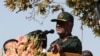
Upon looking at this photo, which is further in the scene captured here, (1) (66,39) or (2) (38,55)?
(1) (66,39)

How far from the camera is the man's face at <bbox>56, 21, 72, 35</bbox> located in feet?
17.9

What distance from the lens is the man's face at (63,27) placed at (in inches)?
215

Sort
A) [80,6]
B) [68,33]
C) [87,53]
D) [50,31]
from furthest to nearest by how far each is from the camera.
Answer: [80,6]
[87,53]
[68,33]
[50,31]

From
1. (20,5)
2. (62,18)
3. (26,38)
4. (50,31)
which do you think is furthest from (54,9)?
(26,38)

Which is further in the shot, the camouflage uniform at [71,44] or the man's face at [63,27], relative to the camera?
the man's face at [63,27]

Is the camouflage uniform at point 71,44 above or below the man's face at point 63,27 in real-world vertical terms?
below

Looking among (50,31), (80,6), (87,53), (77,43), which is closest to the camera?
(50,31)

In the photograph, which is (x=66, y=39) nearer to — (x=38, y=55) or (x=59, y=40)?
(x=59, y=40)

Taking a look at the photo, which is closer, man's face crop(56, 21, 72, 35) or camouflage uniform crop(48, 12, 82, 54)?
camouflage uniform crop(48, 12, 82, 54)

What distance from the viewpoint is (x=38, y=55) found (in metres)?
3.77

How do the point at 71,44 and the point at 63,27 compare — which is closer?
the point at 71,44

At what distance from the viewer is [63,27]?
553 cm

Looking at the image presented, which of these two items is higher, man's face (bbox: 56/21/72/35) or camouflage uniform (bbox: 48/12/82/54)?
man's face (bbox: 56/21/72/35)

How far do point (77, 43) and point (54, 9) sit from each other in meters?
6.76
